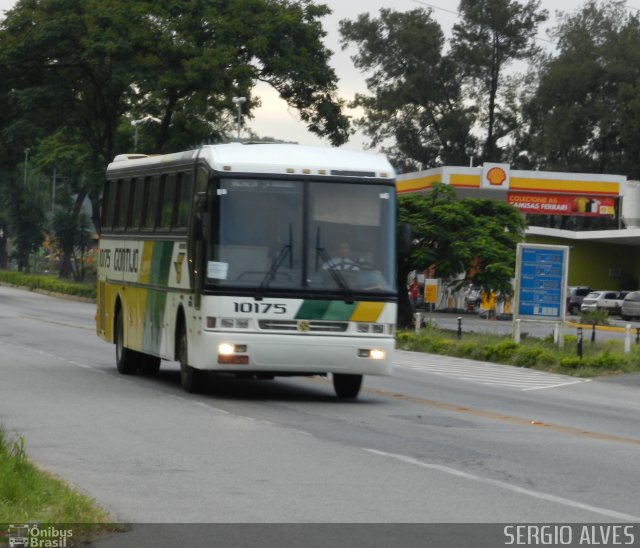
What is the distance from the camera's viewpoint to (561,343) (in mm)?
33375

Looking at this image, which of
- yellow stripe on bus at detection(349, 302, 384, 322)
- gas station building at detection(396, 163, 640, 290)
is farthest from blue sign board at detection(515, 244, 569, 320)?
gas station building at detection(396, 163, 640, 290)

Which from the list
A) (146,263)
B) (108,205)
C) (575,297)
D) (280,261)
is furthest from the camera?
(575,297)

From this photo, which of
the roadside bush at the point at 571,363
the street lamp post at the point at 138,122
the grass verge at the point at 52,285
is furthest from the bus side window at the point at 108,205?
the grass verge at the point at 52,285

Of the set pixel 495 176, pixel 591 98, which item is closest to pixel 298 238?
pixel 495 176

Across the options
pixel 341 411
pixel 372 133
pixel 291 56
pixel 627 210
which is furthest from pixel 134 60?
pixel 341 411

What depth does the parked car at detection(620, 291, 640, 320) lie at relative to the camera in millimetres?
66750

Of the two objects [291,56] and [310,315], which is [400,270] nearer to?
[291,56]

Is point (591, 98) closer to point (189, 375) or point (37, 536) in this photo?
point (189, 375)

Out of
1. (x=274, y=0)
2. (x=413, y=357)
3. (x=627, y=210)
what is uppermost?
(x=274, y=0)

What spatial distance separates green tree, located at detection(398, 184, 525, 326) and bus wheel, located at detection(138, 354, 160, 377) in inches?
700

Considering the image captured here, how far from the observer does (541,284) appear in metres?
33.4

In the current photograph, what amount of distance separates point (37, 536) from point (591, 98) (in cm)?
8841

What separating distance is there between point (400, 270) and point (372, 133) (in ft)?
188

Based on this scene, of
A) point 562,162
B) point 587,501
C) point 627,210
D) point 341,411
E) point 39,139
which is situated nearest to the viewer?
point 587,501
